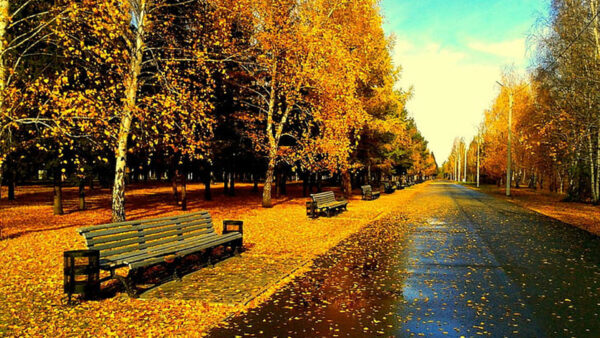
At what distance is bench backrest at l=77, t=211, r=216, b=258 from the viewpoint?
20.3 ft

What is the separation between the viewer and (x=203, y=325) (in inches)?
198

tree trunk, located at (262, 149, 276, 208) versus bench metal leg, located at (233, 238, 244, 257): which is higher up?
tree trunk, located at (262, 149, 276, 208)

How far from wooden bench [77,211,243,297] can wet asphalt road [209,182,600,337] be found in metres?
1.88

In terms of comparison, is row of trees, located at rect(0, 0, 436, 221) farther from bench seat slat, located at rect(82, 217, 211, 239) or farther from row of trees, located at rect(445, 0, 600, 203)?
row of trees, located at rect(445, 0, 600, 203)

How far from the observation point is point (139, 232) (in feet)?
22.8

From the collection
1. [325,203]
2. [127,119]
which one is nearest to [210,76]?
[127,119]

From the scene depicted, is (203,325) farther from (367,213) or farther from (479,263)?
(367,213)

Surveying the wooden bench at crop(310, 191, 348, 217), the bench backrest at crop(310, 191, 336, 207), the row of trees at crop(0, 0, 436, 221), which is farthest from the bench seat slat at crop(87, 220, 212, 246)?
the bench backrest at crop(310, 191, 336, 207)

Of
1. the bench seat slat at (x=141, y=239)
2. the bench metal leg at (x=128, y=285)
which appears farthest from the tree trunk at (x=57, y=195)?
the bench metal leg at (x=128, y=285)

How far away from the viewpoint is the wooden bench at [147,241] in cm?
609

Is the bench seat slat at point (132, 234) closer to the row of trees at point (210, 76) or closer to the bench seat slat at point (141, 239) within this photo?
the bench seat slat at point (141, 239)

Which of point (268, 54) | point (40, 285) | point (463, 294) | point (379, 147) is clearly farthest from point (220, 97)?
point (463, 294)

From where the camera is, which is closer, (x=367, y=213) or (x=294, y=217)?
(x=294, y=217)

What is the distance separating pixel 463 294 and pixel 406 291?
0.80m
